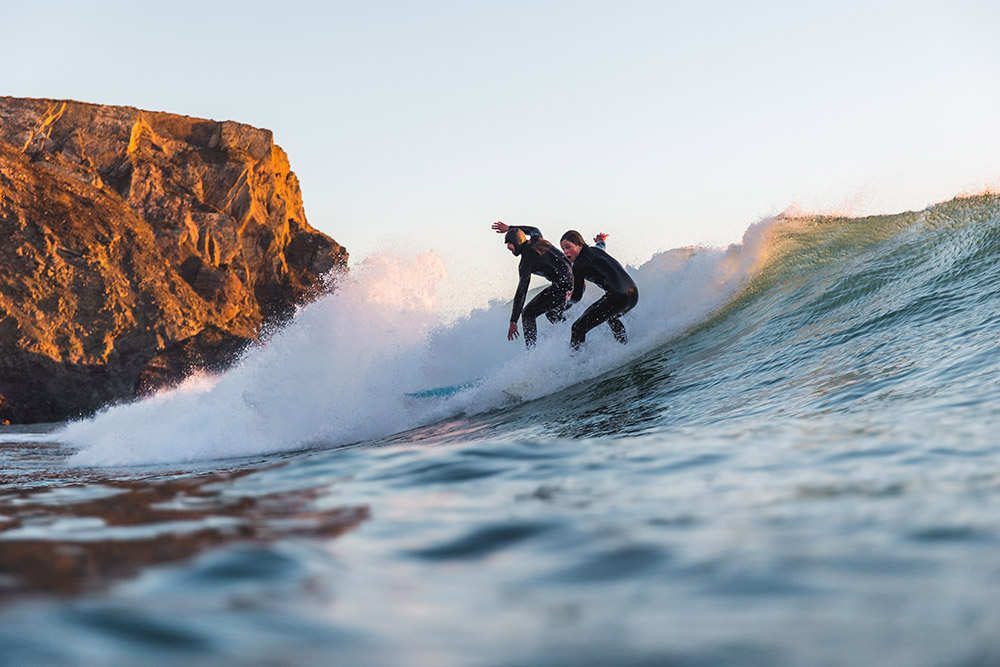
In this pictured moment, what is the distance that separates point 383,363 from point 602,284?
2913 millimetres

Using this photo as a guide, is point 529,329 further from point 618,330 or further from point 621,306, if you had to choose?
point 621,306

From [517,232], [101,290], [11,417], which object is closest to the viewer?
[517,232]

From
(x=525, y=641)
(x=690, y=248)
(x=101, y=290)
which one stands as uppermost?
(x=101, y=290)

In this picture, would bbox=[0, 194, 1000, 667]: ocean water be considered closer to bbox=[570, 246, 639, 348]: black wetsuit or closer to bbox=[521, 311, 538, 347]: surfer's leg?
bbox=[570, 246, 639, 348]: black wetsuit

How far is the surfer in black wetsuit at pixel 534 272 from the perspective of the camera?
26.7ft

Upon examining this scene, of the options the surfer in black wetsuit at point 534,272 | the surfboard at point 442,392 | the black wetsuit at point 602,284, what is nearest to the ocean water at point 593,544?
the black wetsuit at point 602,284

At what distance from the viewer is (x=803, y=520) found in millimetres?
1688

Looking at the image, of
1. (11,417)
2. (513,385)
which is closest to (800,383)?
(513,385)

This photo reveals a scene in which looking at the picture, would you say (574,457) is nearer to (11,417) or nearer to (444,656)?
(444,656)

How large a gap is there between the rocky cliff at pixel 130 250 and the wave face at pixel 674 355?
16216 millimetres

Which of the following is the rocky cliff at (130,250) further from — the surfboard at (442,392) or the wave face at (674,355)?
the surfboard at (442,392)

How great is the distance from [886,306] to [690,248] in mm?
4496

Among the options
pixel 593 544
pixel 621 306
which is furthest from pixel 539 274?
pixel 593 544

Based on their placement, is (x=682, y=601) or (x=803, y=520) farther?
(x=803, y=520)
